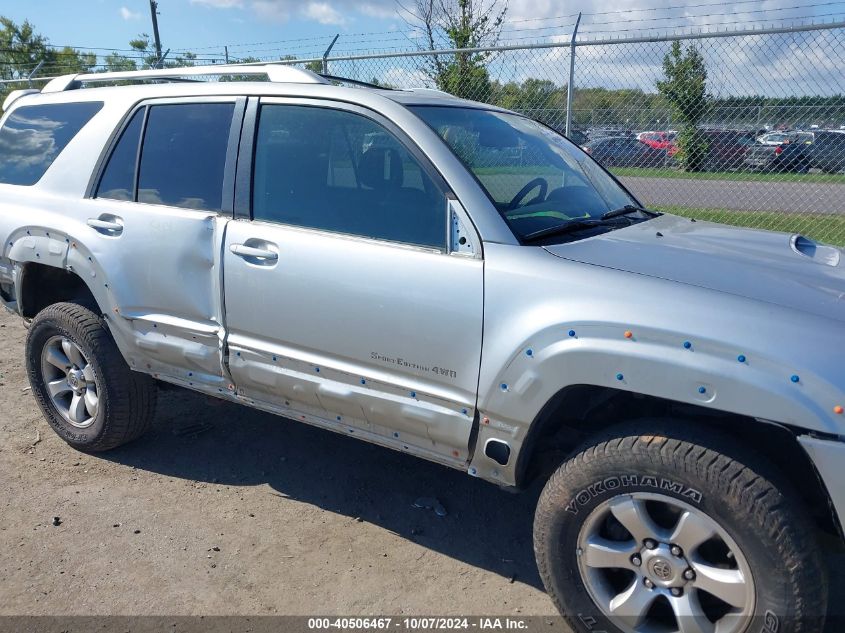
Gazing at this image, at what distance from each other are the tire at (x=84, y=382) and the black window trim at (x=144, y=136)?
2.35 ft

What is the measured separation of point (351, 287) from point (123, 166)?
168 centimetres

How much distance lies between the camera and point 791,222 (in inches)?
343

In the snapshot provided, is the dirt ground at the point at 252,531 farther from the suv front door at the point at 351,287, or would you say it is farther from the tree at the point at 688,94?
the tree at the point at 688,94

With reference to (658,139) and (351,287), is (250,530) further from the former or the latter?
(658,139)

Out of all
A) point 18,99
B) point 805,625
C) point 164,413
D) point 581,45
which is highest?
point 581,45

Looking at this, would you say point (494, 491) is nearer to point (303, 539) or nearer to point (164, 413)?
point (303, 539)

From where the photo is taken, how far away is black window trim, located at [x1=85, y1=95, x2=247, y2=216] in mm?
3367

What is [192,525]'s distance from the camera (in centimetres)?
342

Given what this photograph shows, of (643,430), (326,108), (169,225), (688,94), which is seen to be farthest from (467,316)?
(688,94)

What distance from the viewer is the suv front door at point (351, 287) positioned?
274 centimetres

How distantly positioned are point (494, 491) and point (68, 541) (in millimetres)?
2034

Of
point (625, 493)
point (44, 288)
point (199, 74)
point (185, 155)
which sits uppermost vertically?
point (199, 74)

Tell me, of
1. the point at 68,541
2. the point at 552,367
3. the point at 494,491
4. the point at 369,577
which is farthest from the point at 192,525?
the point at 552,367

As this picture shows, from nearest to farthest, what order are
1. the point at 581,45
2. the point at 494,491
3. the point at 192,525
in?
the point at 192,525
the point at 494,491
the point at 581,45
